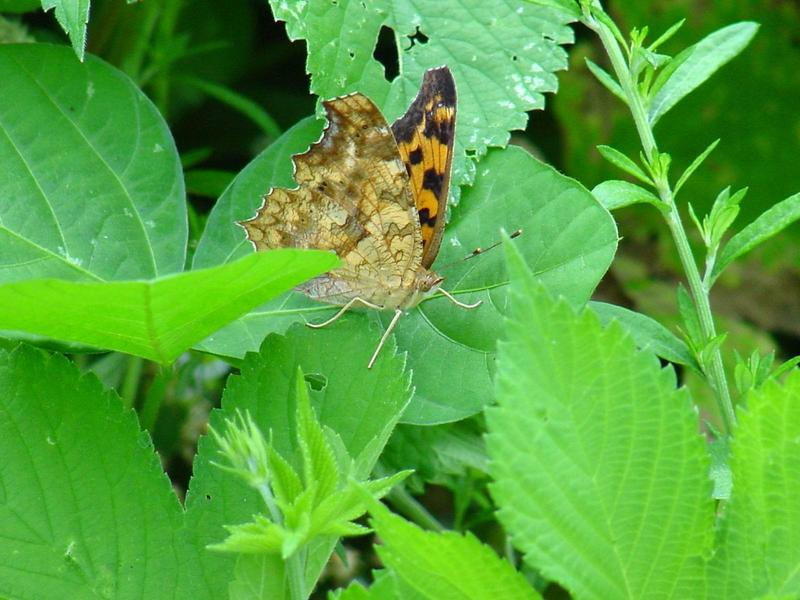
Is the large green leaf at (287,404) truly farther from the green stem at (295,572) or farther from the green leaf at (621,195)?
the green leaf at (621,195)

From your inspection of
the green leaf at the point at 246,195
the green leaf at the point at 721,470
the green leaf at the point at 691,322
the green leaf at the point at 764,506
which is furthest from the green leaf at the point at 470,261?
the green leaf at the point at 764,506

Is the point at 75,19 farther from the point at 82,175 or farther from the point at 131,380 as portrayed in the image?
the point at 131,380

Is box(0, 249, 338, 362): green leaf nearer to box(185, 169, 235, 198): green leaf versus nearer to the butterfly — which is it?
the butterfly

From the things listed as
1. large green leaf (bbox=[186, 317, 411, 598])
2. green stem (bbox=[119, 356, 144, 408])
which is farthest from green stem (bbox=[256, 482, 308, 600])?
green stem (bbox=[119, 356, 144, 408])

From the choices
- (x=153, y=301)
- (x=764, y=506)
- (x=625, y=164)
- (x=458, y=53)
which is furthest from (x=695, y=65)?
(x=153, y=301)

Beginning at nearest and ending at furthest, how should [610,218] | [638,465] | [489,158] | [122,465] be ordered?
1. [638,465]
2. [122,465]
3. [610,218]
4. [489,158]

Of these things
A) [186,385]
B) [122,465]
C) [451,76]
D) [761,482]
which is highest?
[451,76]

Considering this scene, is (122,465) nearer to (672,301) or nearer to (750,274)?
(672,301)

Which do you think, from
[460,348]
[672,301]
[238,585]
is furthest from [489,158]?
[672,301]
